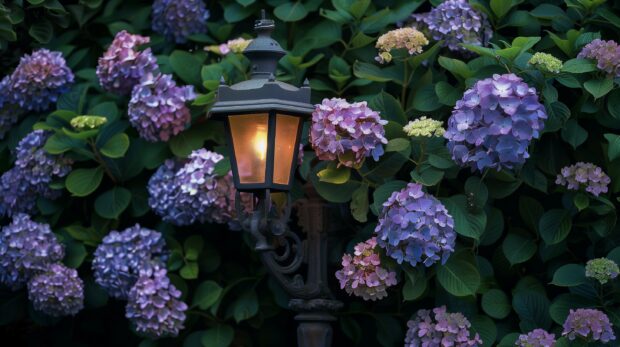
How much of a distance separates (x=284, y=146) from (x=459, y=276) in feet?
2.14

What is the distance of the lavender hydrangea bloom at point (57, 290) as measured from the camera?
4.15m

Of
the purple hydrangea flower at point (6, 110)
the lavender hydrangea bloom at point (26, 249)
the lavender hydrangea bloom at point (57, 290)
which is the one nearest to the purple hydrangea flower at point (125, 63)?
the purple hydrangea flower at point (6, 110)

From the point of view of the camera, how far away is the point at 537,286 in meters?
3.78

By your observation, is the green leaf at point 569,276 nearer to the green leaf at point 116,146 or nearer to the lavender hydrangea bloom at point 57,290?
the green leaf at point 116,146

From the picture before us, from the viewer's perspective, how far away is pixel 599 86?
3623mm

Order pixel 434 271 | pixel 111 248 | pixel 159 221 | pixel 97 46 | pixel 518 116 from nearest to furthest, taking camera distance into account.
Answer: pixel 518 116 < pixel 434 271 < pixel 111 248 < pixel 159 221 < pixel 97 46

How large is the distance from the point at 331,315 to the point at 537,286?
2.16 feet

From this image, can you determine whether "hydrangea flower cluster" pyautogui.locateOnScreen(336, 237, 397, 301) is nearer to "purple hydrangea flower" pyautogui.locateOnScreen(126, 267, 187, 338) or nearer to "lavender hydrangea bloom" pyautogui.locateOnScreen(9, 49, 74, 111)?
"purple hydrangea flower" pyautogui.locateOnScreen(126, 267, 187, 338)

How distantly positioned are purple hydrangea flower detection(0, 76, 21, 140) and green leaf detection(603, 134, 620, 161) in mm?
2257

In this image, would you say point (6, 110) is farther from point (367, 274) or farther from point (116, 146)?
point (367, 274)

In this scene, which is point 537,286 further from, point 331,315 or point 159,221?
point 159,221

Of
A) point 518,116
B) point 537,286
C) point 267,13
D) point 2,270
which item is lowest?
point 2,270

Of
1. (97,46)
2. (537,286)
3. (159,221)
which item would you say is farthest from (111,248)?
(537,286)

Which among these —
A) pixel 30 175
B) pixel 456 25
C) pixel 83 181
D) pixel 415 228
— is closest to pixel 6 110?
pixel 30 175
